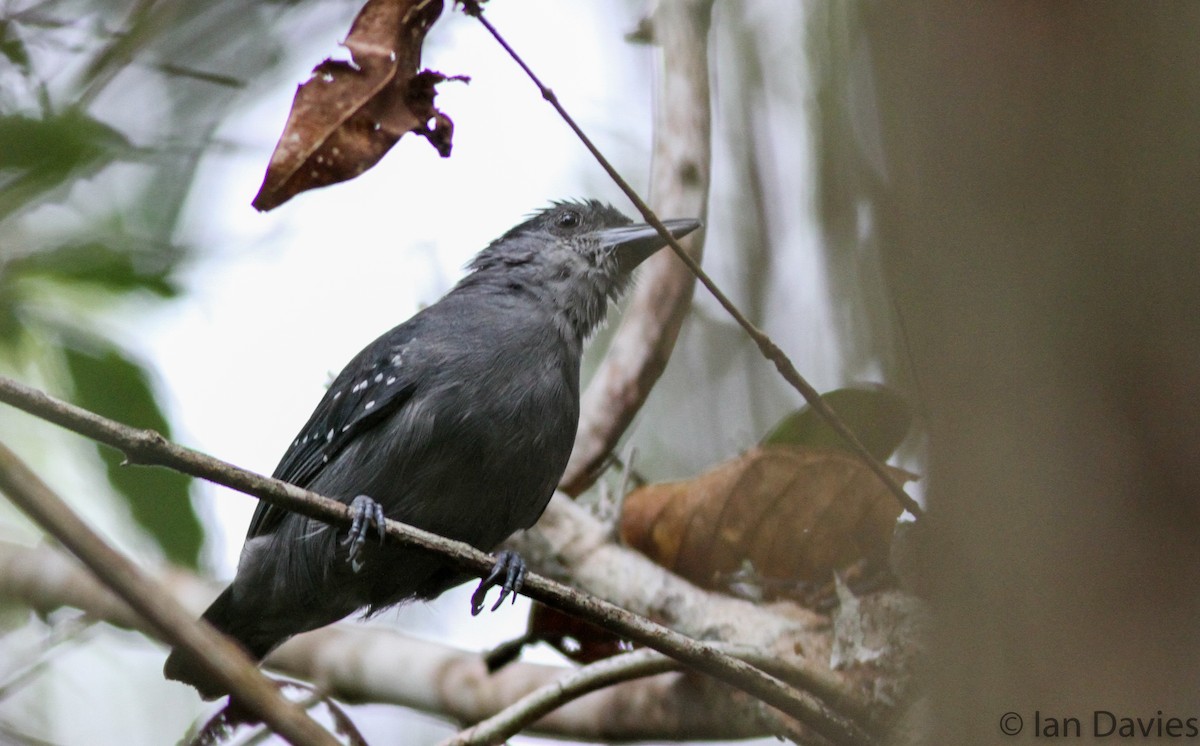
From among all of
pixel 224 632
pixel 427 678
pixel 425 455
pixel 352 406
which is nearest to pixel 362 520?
pixel 425 455

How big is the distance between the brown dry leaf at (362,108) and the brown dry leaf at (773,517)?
1793 millimetres

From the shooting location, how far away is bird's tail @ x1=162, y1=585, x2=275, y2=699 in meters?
4.04

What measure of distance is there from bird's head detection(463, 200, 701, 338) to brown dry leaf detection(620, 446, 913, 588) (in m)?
0.83

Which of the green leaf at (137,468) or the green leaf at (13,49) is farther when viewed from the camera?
the green leaf at (137,468)

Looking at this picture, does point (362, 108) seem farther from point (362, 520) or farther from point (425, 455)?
point (362, 520)

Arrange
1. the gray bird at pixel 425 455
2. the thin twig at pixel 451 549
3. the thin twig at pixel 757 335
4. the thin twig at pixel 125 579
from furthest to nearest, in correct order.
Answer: the gray bird at pixel 425 455
the thin twig at pixel 757 335
the thin twig at pixel 451 549
the thin twig at pixel 125 579

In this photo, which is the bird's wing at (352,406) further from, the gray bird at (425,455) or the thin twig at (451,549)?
the thin twig at (451,549)

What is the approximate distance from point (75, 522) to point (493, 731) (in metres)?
2.24

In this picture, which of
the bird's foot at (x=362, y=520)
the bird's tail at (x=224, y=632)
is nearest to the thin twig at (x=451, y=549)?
the bird's foot at (x=362, y=520)

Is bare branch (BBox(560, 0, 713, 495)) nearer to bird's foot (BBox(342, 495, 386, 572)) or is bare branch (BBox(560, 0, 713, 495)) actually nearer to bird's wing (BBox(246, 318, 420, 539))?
bird's wing (BBox(246, 318, 420, 539))

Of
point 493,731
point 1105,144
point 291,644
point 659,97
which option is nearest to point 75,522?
point 1105,144

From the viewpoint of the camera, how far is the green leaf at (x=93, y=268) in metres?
4.59

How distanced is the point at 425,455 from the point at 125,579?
2.18 m

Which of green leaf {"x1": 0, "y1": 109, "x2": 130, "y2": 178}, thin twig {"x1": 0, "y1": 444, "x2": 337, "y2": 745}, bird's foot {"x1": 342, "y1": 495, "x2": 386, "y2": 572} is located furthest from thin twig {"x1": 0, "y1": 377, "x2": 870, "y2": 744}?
green leaf {"x1": 0, "y1": 109, "x2": 130, "y2": 178}
